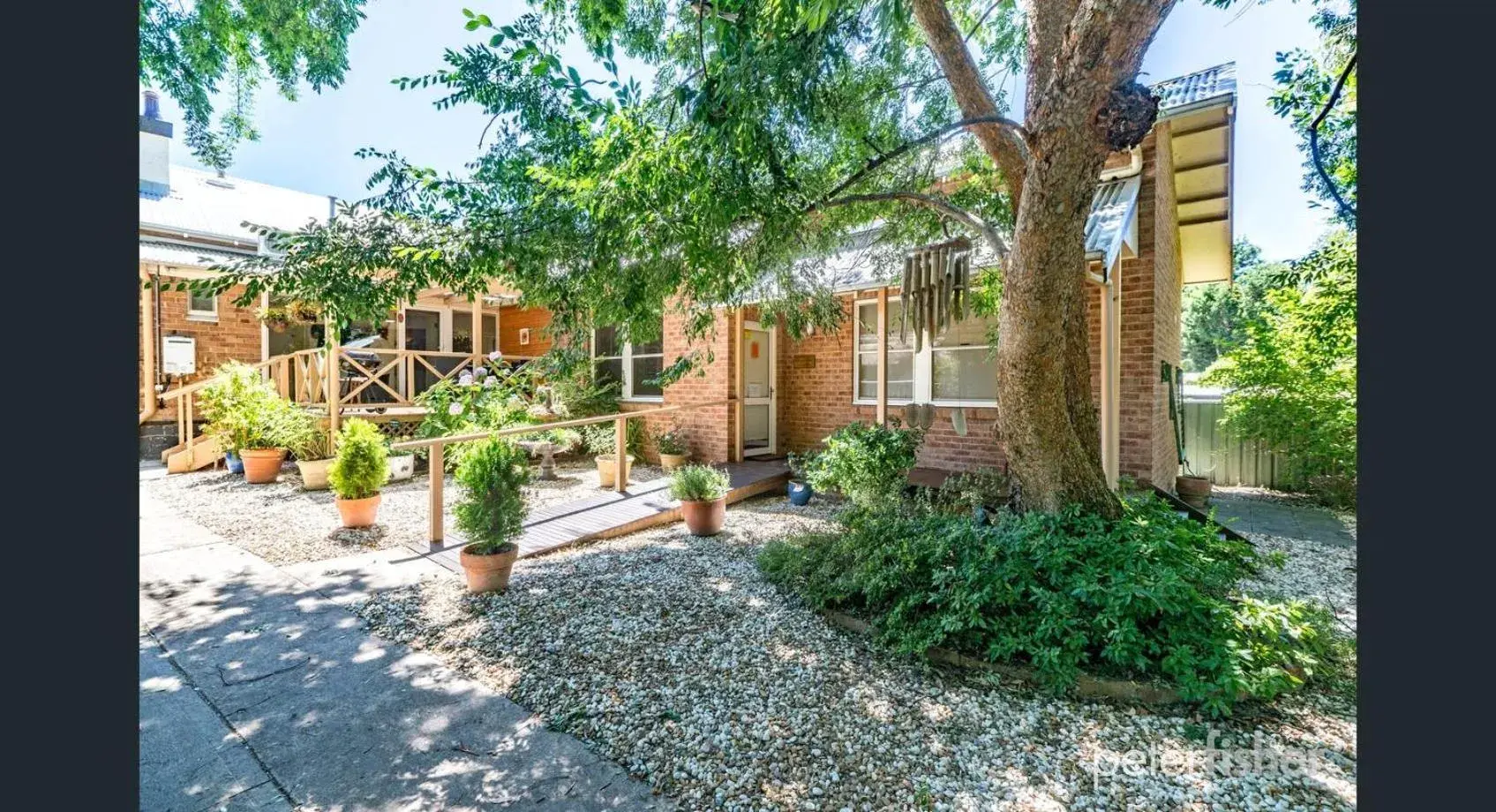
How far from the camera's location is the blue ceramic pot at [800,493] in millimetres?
7977

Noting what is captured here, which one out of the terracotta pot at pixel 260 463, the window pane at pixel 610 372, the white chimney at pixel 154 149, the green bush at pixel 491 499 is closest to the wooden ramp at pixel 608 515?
the green bush at pixel 491 499

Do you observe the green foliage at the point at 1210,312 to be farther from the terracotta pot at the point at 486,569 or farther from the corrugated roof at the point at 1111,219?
the terracotta pot at the point at 486,569

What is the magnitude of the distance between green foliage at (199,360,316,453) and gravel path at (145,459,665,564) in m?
0.59

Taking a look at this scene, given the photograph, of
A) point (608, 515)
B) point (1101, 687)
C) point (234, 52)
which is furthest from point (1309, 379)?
point (234, 52)

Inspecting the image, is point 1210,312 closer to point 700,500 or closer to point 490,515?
point 700,500

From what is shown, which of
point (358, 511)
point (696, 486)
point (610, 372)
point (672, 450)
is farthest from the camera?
point (610, 372)

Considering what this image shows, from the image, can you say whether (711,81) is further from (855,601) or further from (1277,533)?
(1277,533)

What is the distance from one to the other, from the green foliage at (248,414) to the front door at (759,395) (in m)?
6.42

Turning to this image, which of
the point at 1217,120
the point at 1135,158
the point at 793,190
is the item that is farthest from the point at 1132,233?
the point at 793,190

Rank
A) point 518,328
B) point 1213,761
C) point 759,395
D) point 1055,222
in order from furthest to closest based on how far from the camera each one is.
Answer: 1. point 518,328
2. point 759,395
3. point 1055,222
4. point 1213,761

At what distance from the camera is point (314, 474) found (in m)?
8.46

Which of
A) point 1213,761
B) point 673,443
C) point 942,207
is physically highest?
point 942,207

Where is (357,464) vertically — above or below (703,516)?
above

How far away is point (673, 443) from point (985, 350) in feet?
15.7
